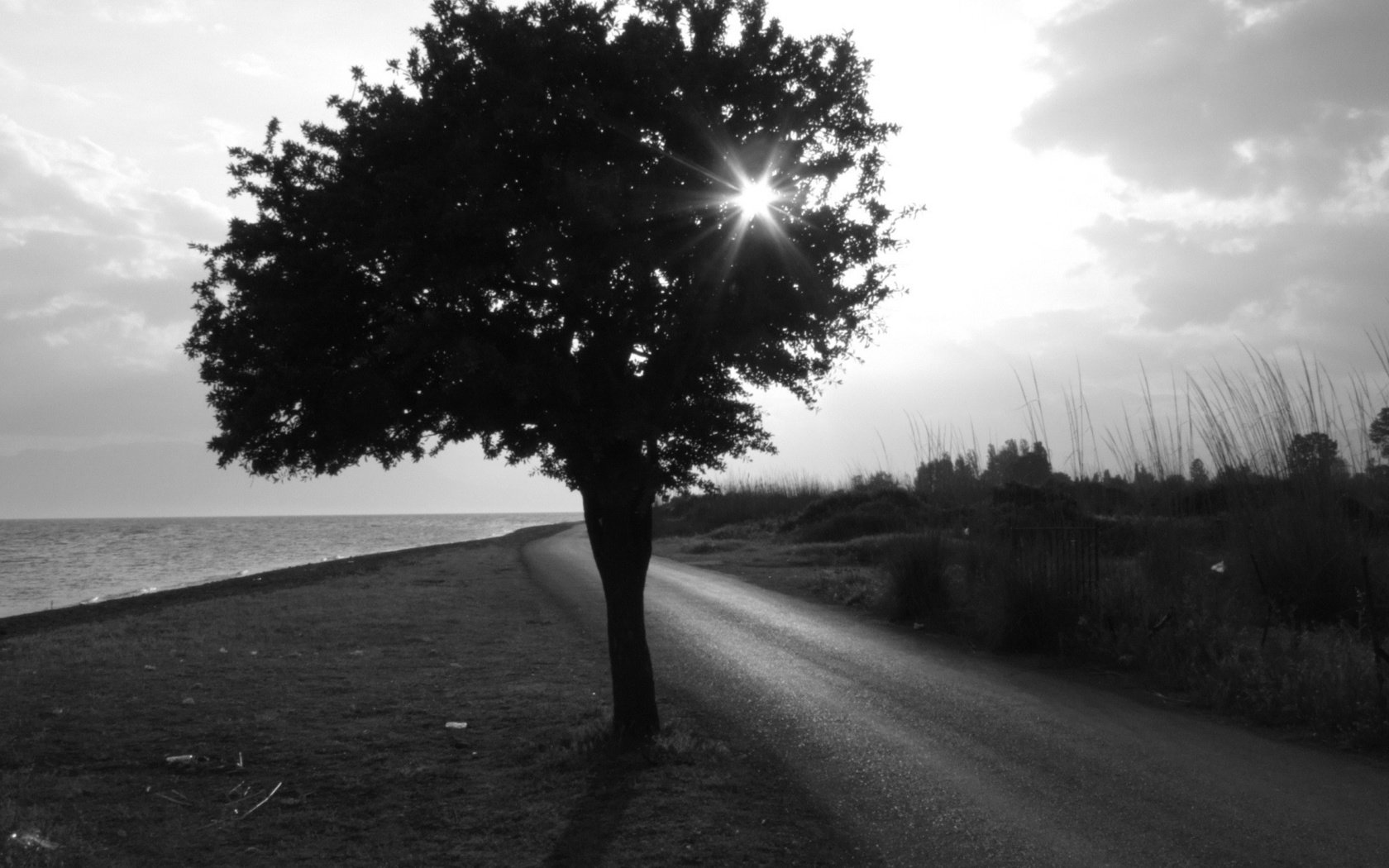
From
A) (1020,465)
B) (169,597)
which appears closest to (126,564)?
(169,597)

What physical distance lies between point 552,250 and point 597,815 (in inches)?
135

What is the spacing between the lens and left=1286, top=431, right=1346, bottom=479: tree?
476 inches

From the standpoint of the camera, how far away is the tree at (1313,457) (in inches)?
476

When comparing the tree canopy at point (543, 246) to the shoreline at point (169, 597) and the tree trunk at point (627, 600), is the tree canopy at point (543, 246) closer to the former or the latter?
the tree trunk at point (627, 600)

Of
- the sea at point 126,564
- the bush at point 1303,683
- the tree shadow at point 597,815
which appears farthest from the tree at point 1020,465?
the sea at point 126,564

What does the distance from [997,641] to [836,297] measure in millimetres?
6555

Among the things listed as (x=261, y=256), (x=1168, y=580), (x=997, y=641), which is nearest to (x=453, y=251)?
(x=261, y=256)

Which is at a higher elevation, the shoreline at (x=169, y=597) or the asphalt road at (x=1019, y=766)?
the shoreline at (x=169, y=597)

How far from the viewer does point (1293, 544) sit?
464 inches

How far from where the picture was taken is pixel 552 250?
260 inches

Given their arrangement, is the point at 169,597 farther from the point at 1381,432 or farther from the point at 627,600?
the point at 1381,432

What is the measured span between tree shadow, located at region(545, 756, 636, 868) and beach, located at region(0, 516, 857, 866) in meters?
0.02

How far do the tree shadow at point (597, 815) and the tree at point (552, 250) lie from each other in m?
1.85

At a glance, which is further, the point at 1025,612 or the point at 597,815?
the point at 1025,612
